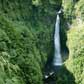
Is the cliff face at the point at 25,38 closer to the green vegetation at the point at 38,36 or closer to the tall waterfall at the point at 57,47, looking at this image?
the green vegetation at the point at 38,36

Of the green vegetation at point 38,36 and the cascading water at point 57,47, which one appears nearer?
the green vegetation at point 38,36

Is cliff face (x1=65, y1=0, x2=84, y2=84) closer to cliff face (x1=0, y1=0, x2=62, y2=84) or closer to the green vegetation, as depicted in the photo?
→ the green vegetation

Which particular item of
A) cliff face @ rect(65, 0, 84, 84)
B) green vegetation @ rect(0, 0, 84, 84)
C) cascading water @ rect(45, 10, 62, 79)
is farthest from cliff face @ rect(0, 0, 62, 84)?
cliff face @ rect(65, 0, 84, 84)

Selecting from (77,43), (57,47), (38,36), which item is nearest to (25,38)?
(77,43)

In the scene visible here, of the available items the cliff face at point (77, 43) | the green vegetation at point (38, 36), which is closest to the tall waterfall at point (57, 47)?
the green vegetation at point (38, 36)

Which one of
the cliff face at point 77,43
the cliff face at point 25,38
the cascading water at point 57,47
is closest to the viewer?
the cliff face at point 25,38

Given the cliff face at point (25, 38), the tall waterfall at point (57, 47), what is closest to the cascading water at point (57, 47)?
the tall waterfall at point (57, 47)

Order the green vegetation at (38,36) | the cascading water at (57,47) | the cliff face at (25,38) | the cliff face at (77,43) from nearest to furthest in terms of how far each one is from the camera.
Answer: the cliff face at (25,38), the green vegetation at (38,36), the cliff face at (77,43), the cascading water at (57,47)

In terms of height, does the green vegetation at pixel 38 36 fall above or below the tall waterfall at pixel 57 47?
above

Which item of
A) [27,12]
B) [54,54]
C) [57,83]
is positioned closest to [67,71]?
[57,83]
